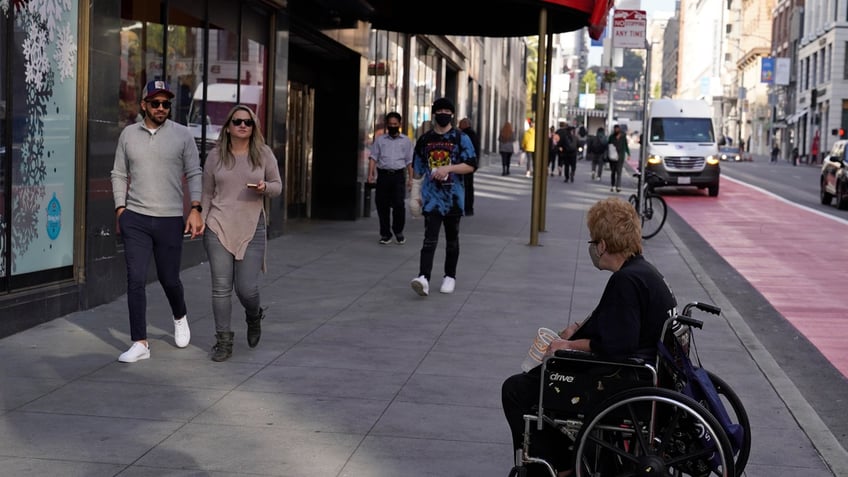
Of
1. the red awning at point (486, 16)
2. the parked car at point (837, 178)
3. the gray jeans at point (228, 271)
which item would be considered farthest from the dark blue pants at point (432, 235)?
the parked car at point (837, 178)

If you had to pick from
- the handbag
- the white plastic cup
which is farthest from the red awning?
the handbag

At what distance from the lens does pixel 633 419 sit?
455cm

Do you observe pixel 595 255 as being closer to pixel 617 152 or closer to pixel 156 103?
pixel 156 103

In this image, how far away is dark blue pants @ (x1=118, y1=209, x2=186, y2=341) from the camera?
7.77 metres

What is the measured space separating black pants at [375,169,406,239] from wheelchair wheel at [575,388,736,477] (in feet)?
36.6

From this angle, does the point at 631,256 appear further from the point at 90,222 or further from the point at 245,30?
the point at 245,30

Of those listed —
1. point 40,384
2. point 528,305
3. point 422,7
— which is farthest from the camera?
point 422,7

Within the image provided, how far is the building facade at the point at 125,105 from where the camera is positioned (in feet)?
28.8

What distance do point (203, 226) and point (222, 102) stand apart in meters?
6.21

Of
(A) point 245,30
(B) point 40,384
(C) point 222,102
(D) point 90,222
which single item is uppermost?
(A) point 245,30

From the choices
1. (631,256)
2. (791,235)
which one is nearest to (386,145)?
(791,235)

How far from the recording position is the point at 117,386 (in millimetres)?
7008

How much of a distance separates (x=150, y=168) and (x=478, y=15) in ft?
35.6

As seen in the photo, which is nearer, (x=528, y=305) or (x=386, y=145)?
(x=528, y=305)
